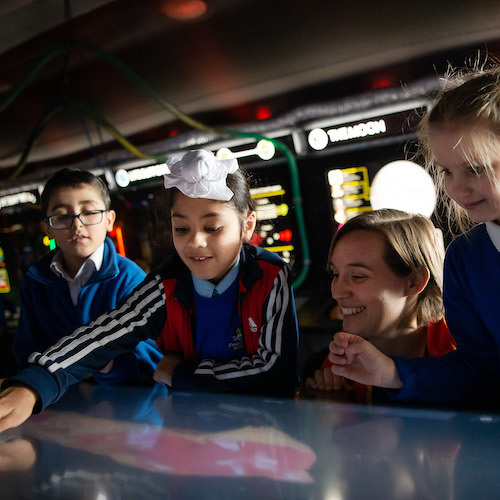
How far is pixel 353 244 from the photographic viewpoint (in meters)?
0.92

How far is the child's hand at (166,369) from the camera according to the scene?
91 centimetres

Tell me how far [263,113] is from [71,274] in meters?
1.03

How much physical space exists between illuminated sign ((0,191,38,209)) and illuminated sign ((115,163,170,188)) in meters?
0.51

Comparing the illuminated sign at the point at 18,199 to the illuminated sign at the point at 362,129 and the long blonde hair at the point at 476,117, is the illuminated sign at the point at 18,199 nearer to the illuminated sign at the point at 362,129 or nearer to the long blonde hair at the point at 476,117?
the illuminated sign at the point at 362,129

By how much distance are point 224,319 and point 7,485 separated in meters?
0.48

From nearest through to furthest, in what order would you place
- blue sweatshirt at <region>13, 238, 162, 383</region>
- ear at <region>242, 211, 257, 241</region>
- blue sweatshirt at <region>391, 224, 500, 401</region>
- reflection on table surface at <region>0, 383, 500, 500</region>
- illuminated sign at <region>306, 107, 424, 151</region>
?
reflection on table surface at <region>0, 383, 500, 500</region>, blue sweatshirt at <region>391, 224, 500, 401</region>, ear at <region>242, 211, 257, 241</region>, blue sweatshirt at <region>13, 238, 162, 383</region>, illuminated sign at <region>306, 107, 424, 151</region>

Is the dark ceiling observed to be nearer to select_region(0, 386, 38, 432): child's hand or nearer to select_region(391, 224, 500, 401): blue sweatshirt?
select_region(391, 224, 500, 401): blue sweatshirt

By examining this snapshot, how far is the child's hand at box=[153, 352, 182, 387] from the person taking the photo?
91 cm

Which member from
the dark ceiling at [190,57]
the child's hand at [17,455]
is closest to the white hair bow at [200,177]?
the child's hand at [17,455]

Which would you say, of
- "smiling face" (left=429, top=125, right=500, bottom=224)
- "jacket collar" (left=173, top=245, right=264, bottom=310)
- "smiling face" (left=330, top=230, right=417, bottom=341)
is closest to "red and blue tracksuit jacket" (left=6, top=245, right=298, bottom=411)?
"jacket collar" (left=173, top=245, right=264, bottom=310)

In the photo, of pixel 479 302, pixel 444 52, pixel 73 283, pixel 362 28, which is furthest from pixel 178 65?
pixel 479 302

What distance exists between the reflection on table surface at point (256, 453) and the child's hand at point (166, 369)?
151 millimetres

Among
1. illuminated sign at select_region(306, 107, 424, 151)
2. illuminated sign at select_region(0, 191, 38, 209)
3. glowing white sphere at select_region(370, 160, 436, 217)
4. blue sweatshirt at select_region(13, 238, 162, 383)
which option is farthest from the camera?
illuminated sign at select_region(0, 191, 38, 209)

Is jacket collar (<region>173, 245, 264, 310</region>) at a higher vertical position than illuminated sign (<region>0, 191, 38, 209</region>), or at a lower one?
lower
